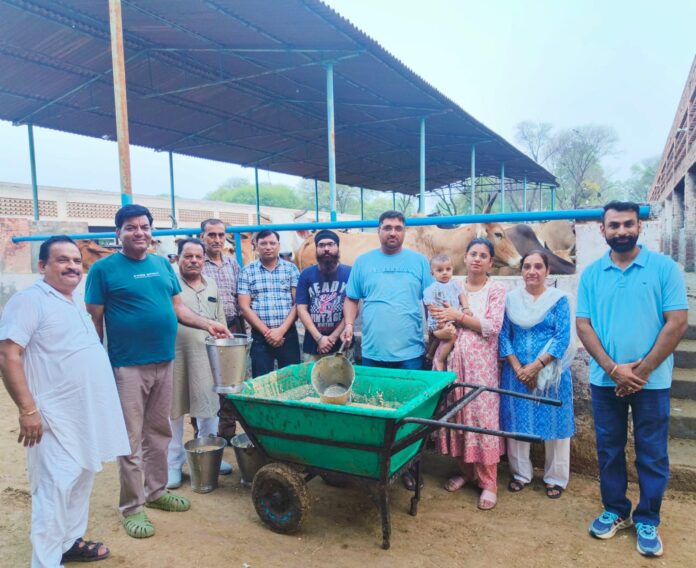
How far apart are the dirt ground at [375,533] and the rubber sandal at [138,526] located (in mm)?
49

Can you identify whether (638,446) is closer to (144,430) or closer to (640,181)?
(144,430)

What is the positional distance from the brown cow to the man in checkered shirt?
9.20ft

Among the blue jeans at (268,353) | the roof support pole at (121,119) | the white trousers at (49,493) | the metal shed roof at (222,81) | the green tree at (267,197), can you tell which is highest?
the green tree at (267,197)

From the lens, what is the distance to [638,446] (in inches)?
111

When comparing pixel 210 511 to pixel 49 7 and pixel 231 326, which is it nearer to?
pixel 231 326

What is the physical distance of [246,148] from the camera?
13.8 metres

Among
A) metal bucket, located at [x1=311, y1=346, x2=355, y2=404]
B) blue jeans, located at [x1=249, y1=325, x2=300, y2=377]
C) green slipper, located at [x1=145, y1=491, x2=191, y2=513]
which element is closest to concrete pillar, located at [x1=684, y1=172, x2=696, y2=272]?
blue jeans, located at [x1=249, y1=325, x2=300, y2=377]

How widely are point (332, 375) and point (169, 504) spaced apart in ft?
4.39

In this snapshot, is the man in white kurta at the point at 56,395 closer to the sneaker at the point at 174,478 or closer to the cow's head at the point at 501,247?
the sneaker at the point at 174,478

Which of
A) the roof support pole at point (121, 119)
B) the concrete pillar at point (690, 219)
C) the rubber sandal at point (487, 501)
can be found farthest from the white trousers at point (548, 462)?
the concrete pillar at point (690, 219)

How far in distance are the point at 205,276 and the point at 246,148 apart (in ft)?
34.4

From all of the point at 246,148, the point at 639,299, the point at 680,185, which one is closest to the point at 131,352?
the point at 639,299

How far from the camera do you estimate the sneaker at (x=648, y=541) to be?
2.71 m

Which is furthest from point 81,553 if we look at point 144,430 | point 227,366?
point 227,366
